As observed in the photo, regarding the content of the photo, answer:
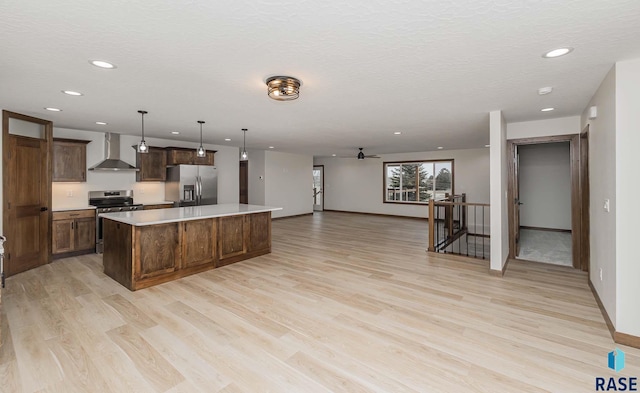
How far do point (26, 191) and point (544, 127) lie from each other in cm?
809

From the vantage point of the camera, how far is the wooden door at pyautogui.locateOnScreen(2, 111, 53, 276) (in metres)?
4.11

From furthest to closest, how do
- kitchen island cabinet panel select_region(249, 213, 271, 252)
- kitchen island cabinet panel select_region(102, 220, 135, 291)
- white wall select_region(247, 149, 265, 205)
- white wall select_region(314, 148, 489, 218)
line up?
white wall select_region(247, 149, 265, 205), white wall select_region(314, 148, 489, 218), kitchen island cabinet panel select_region(249, 213, 271, 252), kitchen island cabinet panel select_region(102, 220, 135, 291)

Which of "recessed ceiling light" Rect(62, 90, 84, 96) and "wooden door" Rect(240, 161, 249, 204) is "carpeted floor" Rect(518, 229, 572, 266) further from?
"wooden door" Rect(240, 161, 249, 204)

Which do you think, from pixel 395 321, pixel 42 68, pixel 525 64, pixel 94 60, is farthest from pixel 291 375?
pixel 42 68

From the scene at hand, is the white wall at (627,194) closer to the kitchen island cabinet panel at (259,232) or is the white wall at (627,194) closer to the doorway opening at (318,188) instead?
the kitchen island cabinet panel at (259,232)

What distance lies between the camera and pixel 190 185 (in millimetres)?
6637

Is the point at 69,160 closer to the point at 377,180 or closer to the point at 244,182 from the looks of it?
the point at 244,182

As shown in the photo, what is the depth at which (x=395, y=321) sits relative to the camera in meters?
2.83

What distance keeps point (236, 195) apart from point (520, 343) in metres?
7.44

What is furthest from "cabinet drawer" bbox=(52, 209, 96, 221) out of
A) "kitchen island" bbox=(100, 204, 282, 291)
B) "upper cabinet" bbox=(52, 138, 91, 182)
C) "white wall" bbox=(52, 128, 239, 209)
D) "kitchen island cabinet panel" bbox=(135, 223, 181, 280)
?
"kitchen island cabinet panel" bbox=(135, 223, 181, 280)

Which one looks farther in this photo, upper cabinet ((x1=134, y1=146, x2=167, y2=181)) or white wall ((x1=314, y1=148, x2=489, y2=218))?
white wall ((x1=314, y1=148, x2=489, y2=218))

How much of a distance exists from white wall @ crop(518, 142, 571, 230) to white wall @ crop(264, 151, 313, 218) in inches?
266

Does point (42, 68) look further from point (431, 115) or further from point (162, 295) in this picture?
point (431, 115)

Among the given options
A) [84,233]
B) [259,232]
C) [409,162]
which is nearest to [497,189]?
[259,232]
